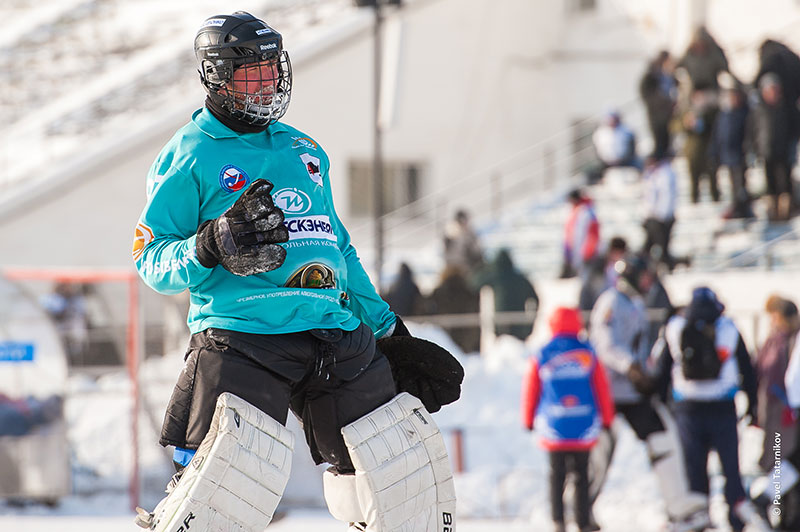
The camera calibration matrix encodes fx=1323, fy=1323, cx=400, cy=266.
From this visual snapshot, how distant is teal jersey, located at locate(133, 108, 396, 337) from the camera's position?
12.0 feet

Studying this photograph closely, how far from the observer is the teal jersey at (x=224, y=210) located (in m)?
3.66

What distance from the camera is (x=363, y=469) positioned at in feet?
12.5

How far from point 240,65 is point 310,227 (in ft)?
1.66

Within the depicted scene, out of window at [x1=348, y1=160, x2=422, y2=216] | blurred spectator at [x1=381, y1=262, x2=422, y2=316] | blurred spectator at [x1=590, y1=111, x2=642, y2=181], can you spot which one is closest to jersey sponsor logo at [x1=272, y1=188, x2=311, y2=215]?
blurred spectator at [x1=381, y1=262, x2=422, y2=316]

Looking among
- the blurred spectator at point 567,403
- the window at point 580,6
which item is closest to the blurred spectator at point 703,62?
the blurred spectator at point 567,403

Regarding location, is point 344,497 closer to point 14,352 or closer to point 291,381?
point 291,381

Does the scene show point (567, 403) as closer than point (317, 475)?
Yes

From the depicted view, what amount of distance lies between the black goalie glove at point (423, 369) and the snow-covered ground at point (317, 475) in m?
3.54

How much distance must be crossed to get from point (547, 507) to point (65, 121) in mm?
11384

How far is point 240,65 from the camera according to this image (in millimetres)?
3787

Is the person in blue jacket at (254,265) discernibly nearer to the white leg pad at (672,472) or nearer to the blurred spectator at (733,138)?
the white leg pad at (672,472)

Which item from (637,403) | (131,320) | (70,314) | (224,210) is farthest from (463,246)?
(224,210)

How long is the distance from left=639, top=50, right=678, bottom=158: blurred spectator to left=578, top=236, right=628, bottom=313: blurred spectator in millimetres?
2031

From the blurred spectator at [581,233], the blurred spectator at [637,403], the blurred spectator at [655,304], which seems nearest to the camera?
the blurred spectator at [637,403]
